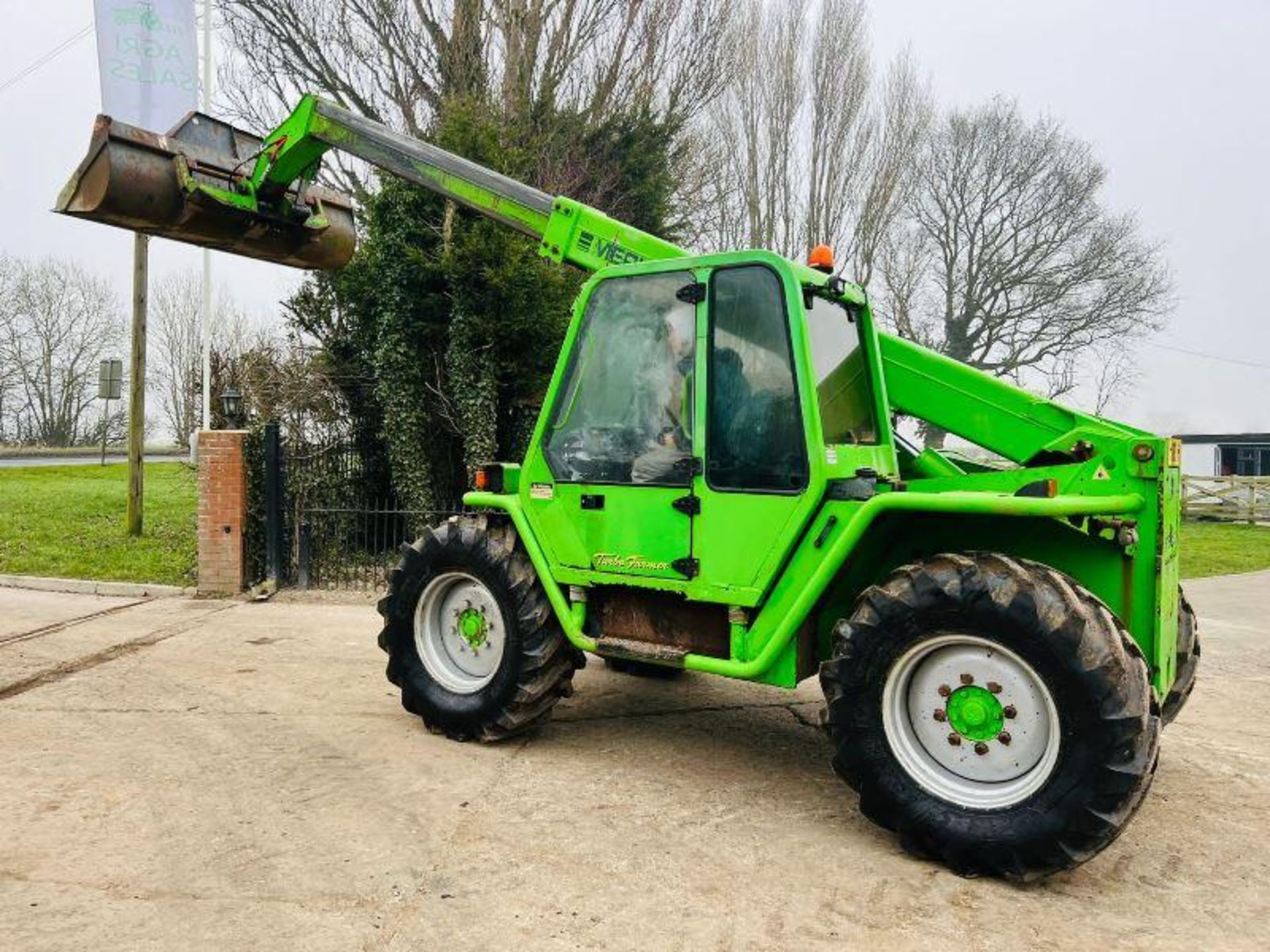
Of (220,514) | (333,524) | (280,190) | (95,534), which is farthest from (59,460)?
(280,190)

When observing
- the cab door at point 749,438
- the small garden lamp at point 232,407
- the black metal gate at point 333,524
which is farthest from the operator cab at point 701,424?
the small garden lamp at point 232,407

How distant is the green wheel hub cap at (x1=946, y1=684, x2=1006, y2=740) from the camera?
10.9 feet

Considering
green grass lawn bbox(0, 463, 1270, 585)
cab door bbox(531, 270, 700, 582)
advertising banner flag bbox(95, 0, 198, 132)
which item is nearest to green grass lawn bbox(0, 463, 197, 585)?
green grass lawn bbox(0, 463, 1270, 585)

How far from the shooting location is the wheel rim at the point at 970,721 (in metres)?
3.26

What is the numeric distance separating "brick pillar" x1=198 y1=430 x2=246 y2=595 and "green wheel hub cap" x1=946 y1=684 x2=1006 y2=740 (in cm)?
765

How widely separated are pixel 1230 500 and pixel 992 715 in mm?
26615

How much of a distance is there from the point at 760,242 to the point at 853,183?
3.07 metres

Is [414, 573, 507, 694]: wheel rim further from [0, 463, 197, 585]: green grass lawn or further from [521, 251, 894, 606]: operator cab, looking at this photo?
[0, 463, 197, 585]: green grass lawn

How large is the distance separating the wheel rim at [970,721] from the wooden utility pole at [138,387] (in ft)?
36.9

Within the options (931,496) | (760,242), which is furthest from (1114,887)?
(760,242)

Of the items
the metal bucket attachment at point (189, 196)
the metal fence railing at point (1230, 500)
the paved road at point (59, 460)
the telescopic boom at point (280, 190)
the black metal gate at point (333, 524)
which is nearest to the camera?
the telescopic boom at point (280, 190)

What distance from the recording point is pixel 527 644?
444cm

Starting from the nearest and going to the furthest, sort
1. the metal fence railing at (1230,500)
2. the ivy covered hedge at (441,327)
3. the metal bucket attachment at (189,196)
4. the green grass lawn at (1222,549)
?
the metal bucket attachment at (189,196) → the ivy covered hedge at (441,327) → the green grass lawn at (1222,549) → the metal fence railing at (1230,500)

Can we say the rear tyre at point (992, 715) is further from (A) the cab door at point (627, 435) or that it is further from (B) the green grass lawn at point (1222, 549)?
(B) the green grass lawn at point (1222, 549)
